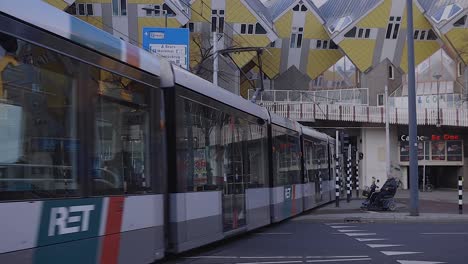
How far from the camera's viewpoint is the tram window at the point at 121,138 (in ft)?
21.9

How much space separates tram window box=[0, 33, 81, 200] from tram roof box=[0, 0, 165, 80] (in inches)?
9.3

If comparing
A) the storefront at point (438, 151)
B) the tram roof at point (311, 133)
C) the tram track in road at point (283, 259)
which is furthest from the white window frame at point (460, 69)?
the tram track in road at point (283, 259)

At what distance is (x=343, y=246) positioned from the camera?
491 inches

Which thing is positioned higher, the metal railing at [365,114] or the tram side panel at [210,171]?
the metal railing at [365,114]

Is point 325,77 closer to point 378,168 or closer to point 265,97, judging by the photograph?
point 265,97

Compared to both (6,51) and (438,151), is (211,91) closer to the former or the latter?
(6,51)

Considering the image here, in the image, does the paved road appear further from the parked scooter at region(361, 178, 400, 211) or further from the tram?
the parked scooter at region(361, 178, 400, 211)

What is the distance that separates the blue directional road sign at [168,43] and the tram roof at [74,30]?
16032mm

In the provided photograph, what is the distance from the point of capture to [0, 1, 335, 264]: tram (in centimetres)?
524

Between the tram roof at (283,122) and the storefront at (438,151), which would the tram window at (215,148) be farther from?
the storefront at (438,151)

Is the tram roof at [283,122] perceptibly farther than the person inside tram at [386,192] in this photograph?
No

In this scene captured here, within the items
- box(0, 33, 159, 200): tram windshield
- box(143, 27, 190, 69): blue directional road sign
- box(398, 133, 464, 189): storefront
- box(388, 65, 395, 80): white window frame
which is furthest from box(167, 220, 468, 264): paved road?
box(388, 65, 395, 80): white window frame

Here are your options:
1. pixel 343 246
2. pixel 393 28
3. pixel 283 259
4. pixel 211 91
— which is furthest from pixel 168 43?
pixel 393 28

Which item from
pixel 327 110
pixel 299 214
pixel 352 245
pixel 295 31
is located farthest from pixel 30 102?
pixel 295 31
